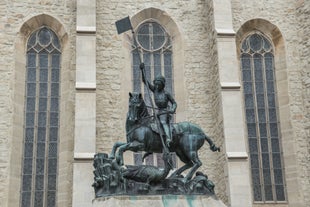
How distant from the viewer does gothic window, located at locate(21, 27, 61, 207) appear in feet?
51.9

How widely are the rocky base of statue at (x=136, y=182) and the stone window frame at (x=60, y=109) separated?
22.8ft

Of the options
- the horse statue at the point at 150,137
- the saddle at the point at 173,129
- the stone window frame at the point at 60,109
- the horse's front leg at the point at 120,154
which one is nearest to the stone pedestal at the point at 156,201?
the horse statue at the point at 150,137

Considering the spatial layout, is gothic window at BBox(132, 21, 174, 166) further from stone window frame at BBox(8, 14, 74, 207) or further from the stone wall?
stone window frame at BBox(8, 14, 74, 207)

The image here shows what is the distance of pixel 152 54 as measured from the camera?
17719mm

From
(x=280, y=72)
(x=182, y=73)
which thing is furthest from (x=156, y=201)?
(x=280, y=72)

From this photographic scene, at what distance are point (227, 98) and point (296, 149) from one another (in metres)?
3.13

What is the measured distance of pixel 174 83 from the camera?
17.5 m

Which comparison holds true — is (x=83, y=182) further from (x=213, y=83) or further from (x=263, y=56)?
(x=263, y=56)

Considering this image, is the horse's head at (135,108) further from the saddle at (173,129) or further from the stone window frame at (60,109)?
the stone window frame at (60,109)

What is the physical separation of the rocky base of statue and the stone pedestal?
0.36 feet

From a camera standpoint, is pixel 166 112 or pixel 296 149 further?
pixel 296 149

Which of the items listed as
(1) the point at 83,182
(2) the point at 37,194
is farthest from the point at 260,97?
(2) the point at 37,194

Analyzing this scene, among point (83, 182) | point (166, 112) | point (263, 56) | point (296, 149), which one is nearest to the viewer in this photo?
point (166, 112)

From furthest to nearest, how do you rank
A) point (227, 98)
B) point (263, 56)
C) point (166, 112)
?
point (263, 56) < point (227, 98) < point (166, 112)
